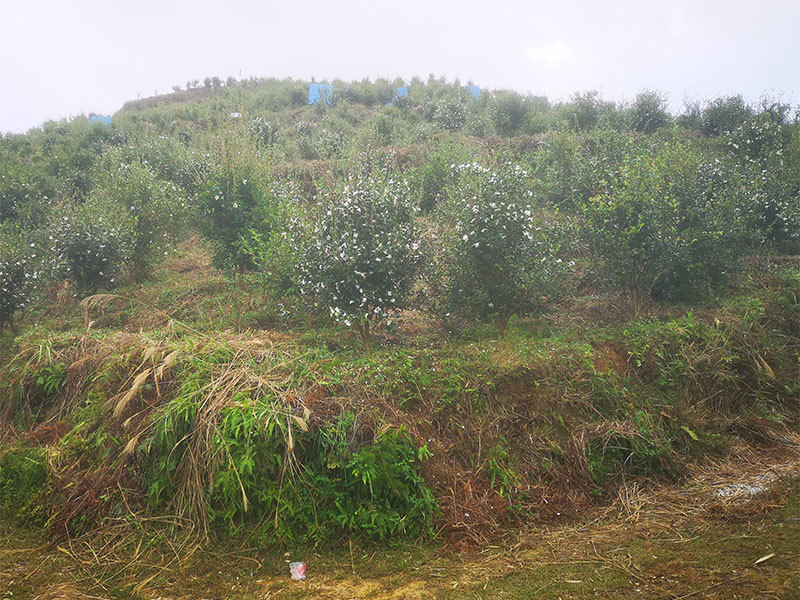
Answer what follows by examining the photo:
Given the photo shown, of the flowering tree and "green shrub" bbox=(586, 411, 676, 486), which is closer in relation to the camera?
"green shrub" bbox=(586, 411, 676, 486)

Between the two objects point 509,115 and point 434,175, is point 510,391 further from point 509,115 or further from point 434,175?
point 509,115

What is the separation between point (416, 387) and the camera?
17.0 ft

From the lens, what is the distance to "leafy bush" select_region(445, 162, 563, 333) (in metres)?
6.33

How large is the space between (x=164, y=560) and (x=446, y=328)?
421 cm

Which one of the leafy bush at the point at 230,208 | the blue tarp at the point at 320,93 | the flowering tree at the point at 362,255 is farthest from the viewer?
the blue tarp at the point at 320,93

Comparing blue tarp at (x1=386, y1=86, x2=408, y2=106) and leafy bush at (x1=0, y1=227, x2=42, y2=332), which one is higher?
blue tarp at (x1=386, y1=86, x2=408, y2=106)

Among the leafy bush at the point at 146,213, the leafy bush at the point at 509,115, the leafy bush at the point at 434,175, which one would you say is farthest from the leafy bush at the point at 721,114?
the leafy bush at the point at 146,213

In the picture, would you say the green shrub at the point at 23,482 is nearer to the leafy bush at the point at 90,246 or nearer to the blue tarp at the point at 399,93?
the leafy bush at the point at 90,246

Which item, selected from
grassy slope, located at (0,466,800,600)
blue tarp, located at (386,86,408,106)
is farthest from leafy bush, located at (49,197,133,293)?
blue tarp, located at (386,86,408,106)

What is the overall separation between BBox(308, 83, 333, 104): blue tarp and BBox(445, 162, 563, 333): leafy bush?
17.9 metres

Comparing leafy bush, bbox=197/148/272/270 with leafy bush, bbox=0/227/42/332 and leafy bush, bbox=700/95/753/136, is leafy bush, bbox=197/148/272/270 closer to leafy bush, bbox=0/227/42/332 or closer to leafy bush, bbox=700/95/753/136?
leafy bush, bbox=0/227/42/332

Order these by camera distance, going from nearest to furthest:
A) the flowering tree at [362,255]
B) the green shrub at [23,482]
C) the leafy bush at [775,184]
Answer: the green shrub at [23,482] → the flowering tree at [362,255] → the leafy bush at [775,184]

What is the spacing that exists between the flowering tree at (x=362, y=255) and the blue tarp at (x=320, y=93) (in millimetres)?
17760

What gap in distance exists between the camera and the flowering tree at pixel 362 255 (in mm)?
6148
